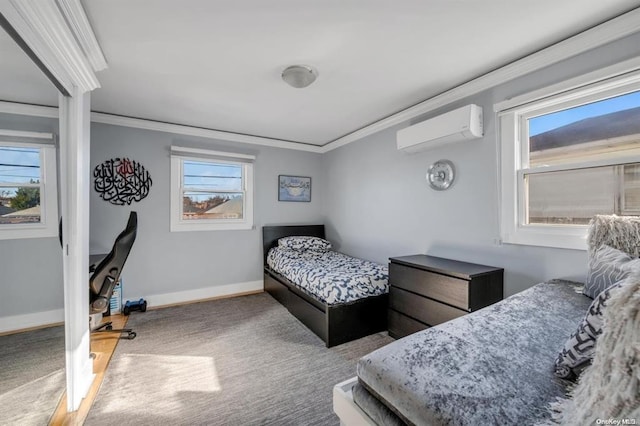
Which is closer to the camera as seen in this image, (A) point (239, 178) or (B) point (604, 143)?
(B) point (604, 143)

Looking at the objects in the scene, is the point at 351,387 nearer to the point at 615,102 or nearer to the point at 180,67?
the point at 615,102

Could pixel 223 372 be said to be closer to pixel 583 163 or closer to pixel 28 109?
pixel 28 109

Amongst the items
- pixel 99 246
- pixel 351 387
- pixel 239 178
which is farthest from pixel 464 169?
pixel 99 246

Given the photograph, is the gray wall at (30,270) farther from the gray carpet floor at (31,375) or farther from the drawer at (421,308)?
the drawer at (421,308)

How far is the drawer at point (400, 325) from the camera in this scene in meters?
2.30

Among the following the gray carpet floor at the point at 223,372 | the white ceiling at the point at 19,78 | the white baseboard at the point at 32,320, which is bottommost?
the gray carpet floor at the point at 223,372

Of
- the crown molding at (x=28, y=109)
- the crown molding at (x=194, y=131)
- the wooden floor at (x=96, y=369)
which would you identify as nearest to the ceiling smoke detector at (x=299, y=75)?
the crown molding at (x=28, y=109)

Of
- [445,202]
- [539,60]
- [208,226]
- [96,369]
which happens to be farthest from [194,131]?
[539,60]

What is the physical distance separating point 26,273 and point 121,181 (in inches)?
73.8

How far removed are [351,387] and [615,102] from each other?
93.0 inches

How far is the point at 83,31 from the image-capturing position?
162 centimetres

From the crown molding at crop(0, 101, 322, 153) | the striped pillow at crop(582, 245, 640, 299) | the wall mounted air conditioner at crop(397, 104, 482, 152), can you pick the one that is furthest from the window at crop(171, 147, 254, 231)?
the striped pillow at crop(582, 245, 640, 299)

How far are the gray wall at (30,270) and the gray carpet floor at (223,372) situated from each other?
0.73 meters

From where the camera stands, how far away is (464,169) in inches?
97.5
